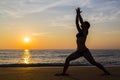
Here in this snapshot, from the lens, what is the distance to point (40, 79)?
A: 30.2ft

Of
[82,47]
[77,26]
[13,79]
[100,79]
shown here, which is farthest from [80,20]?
[13,79]

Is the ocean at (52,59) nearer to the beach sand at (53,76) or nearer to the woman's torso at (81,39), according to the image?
the beach sand at (53,76)

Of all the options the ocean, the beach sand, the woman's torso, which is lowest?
the ocean

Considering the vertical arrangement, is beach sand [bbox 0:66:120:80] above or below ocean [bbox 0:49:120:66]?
above

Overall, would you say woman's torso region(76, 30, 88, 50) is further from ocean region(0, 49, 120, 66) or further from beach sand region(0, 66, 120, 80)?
ocean region(0, 49, 120, 66)

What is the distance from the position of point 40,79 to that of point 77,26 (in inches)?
89.1

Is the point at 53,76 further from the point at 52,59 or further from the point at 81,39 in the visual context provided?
the point at 52,59

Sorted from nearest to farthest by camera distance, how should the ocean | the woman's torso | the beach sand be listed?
the beach sand
the woman's torso
the ocean

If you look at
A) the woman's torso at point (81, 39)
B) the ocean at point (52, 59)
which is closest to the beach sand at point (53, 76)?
the woman's torso at point (81, 39)

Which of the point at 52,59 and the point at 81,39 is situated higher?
the point at 81,39

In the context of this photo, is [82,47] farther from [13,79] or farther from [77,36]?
[13,79]

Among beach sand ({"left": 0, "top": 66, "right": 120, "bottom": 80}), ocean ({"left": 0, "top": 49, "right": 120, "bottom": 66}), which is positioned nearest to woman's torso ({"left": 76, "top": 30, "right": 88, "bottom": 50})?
beach sand ({"left": 0, "top": 66, "right": 120, "bottom": 80})

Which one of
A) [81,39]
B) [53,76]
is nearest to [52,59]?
[53,76]

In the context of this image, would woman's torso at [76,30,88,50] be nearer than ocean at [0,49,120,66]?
Yes
